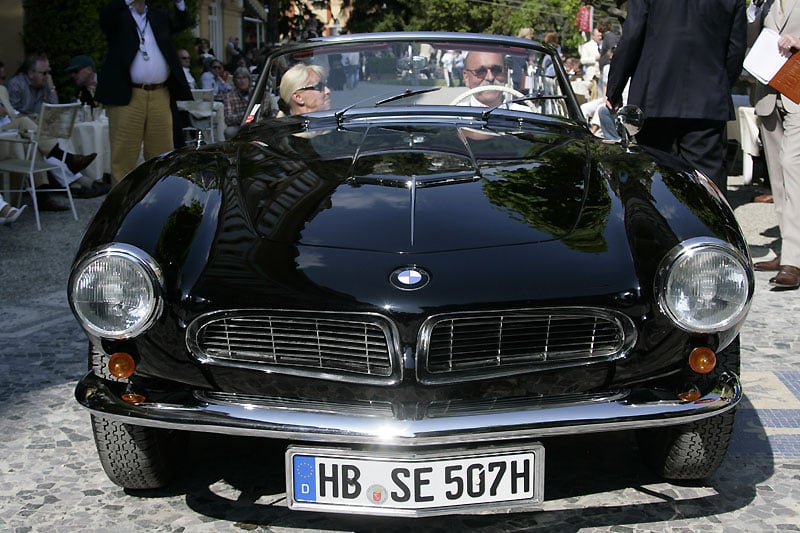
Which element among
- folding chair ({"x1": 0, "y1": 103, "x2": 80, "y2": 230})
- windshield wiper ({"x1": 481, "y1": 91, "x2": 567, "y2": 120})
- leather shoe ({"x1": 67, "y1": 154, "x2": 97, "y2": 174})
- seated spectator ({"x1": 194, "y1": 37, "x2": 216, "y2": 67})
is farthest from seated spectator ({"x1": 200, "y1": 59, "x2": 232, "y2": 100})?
windshield wiper ({"x1": 481, "y1": 91, "x2": 567, "y2": 120})

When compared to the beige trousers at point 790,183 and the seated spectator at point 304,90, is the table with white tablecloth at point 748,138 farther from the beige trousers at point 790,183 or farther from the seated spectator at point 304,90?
the seated spectator at point 304,90

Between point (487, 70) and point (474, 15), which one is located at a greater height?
point (487, 70)

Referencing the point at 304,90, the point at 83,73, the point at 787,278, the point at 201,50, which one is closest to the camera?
the point at 304,90

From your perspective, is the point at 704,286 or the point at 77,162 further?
the point at 77,162

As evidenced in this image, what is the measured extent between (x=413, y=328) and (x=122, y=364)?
2.59 feet

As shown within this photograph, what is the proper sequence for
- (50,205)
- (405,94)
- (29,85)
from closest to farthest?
1. (405,94)
2. (50,205)
3. (29,85)

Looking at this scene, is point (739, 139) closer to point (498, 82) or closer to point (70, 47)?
point (498, 82)

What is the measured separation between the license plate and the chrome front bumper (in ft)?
0.14

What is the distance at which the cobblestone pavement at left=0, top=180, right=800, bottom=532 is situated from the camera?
2783 millimetres

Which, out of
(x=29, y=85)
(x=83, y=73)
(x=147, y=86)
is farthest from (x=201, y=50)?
(x=147, y=86)

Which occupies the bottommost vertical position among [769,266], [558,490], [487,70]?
[769,266]

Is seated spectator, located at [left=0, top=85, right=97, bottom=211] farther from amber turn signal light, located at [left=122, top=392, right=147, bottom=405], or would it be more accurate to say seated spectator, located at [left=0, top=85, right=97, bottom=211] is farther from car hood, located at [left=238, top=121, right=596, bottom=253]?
amber turn signal light, located at [left=122, top=392, right=147, bottom=405]

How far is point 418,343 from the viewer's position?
2.47m

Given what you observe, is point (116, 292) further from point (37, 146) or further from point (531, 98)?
point (37, 146)
